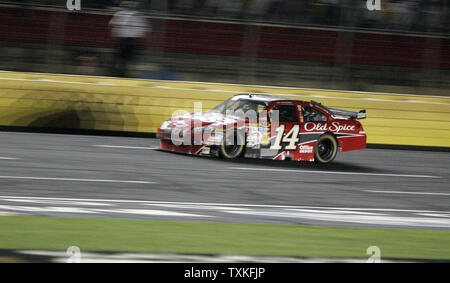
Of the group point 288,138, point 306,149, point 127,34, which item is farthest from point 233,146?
point 127,34

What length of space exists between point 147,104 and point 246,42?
2.50 metres

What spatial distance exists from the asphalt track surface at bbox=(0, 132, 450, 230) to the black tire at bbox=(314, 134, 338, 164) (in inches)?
8.6

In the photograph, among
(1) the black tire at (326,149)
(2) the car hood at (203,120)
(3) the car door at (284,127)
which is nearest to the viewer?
(2) the car hood at (203,120)

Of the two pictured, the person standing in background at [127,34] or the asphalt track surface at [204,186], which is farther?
the person standing in background at [127,34]

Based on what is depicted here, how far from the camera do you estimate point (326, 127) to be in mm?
13523

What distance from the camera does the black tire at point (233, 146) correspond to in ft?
41.2

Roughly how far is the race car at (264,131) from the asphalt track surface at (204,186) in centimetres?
23

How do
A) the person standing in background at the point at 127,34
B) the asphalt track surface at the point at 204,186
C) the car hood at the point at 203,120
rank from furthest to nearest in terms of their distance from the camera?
the person standing in background at the point at 127,34, the car hood at the point at 203,120, the asphalt track surface at the point at 204,186

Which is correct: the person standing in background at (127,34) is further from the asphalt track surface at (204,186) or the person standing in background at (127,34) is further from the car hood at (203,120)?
the car hood at (203,120)

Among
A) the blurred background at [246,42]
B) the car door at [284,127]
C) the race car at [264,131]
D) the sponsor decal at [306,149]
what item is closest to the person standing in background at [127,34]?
the blurred background at [246,42]

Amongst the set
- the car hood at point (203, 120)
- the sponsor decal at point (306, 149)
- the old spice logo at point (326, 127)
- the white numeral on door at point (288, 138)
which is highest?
the car hood at point (203, 120)

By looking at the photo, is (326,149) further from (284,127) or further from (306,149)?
(284,127)

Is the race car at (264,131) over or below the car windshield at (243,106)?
below

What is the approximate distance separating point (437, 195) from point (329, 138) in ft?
9.61
